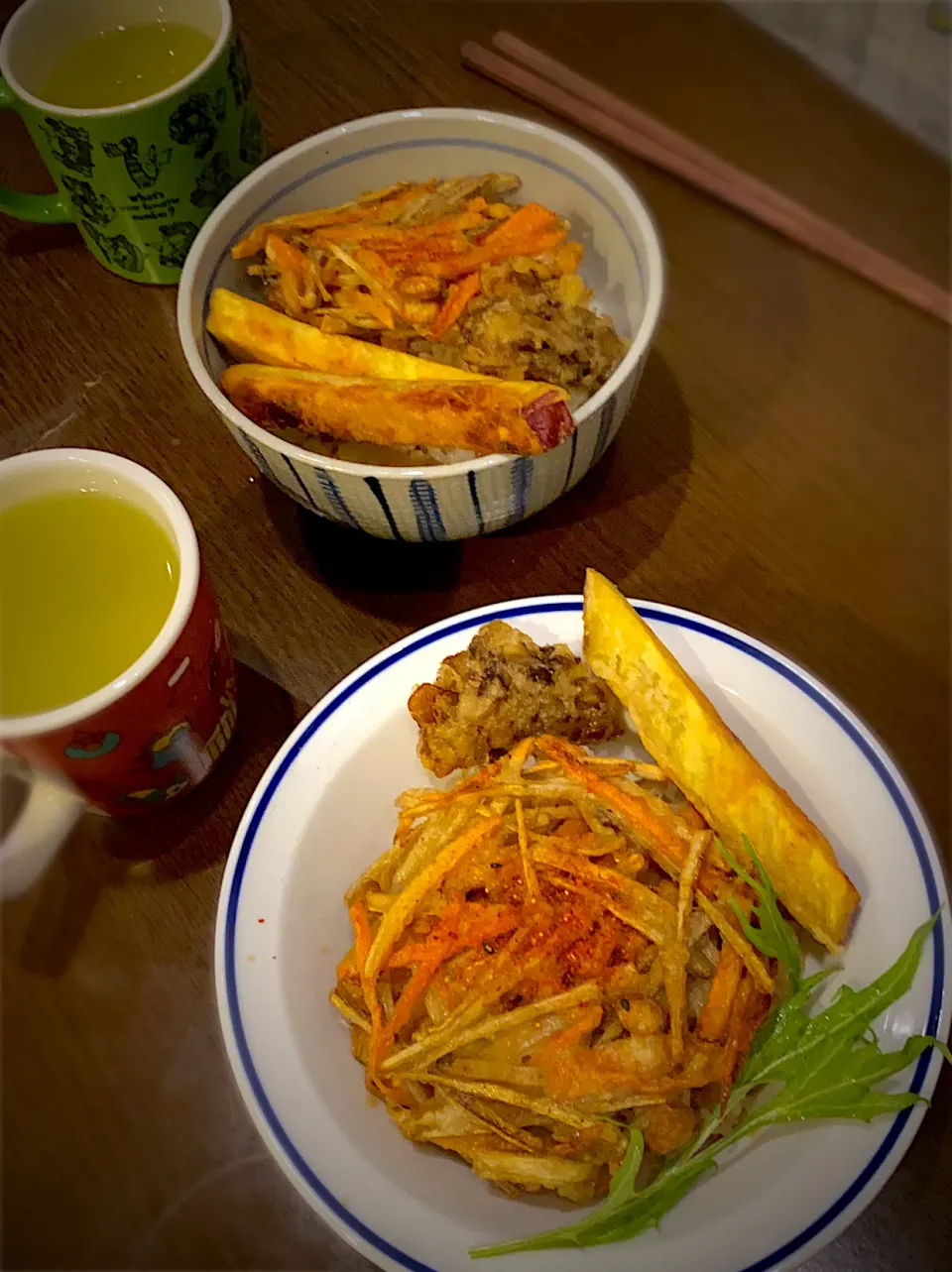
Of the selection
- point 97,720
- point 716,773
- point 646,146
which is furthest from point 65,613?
point 646,146

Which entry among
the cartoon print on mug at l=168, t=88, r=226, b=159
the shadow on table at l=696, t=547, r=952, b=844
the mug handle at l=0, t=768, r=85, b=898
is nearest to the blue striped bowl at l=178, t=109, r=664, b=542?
the cartoon print on mug at l=168, t=88, r=226, b=159

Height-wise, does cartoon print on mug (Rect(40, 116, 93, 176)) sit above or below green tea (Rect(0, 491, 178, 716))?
above

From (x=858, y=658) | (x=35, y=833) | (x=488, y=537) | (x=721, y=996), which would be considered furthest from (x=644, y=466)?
(x=35, y=833)

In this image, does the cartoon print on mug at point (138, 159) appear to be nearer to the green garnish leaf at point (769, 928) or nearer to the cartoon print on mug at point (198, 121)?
the cartoon print on mug at point (198, 121)

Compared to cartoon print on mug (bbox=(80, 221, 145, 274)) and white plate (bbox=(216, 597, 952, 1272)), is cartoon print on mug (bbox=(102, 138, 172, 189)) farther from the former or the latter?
white plate (bbox=(216, 597, 952, 1272))

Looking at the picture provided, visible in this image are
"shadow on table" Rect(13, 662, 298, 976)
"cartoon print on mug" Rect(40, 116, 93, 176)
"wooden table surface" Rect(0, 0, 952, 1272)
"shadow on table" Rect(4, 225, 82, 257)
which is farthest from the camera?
"shadow on table" Rect(4, 225, 82, 257)

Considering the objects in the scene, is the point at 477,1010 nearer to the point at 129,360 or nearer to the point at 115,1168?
the point at 115,1168

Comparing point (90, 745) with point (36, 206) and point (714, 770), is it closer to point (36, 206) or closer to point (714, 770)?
point (714, 770)
